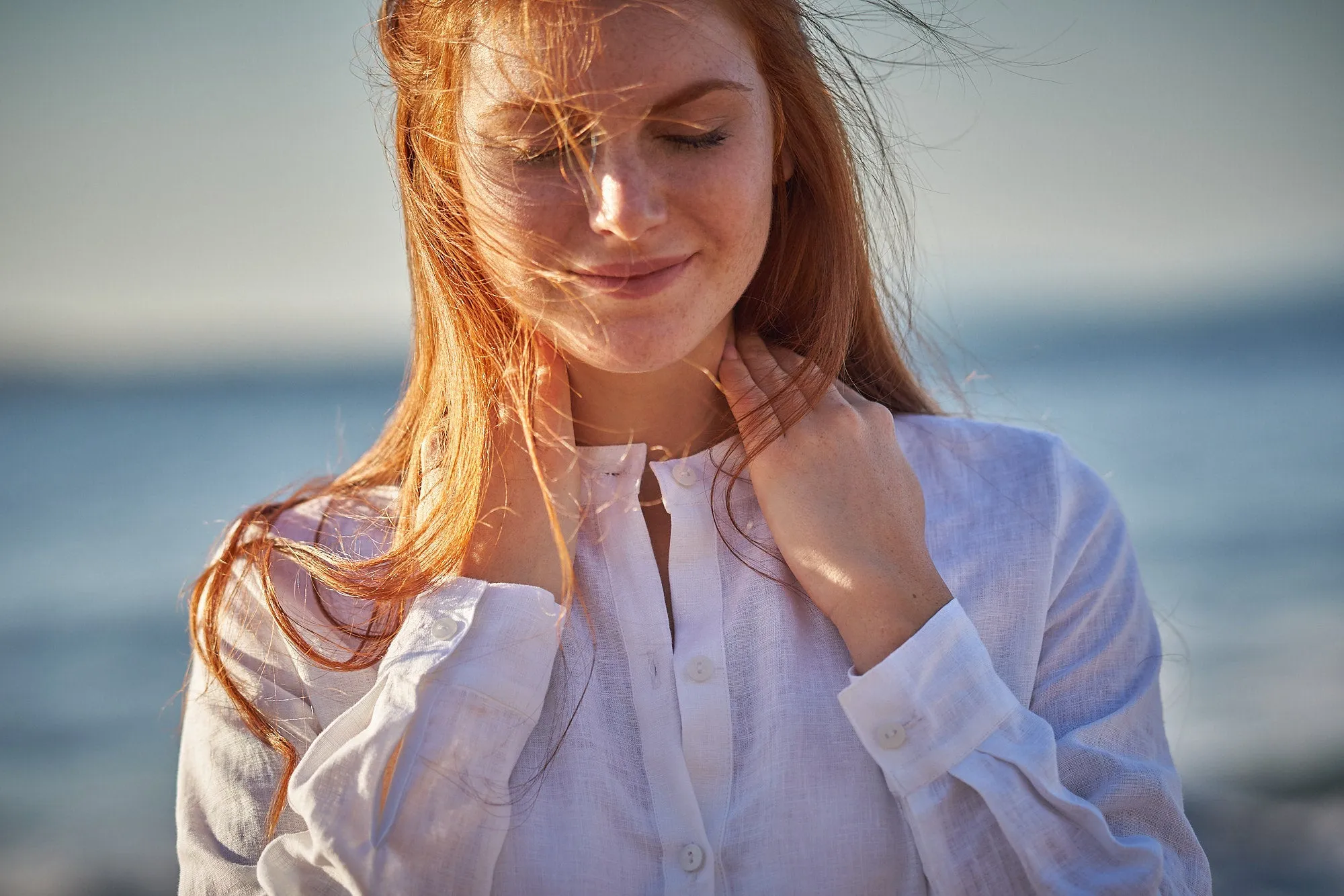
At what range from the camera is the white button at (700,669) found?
5.90 feet

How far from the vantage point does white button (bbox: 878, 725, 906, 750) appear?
1686mm

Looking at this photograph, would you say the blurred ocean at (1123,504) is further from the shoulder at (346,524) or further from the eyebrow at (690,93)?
the eyebrow at (690,93)

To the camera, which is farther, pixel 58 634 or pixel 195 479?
pixel 195 479

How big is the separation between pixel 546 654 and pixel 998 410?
775cm

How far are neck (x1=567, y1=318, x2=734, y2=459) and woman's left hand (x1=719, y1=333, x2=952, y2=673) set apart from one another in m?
0.13

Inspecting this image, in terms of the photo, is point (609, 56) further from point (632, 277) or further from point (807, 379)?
point (807, 379)

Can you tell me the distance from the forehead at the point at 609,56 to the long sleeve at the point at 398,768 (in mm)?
805

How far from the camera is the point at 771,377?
2055mm

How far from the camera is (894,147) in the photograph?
2.28 m

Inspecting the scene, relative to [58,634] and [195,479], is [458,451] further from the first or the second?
[195,479]

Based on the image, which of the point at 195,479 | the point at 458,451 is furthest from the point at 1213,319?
the point at 458,451

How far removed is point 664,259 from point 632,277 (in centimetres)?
6

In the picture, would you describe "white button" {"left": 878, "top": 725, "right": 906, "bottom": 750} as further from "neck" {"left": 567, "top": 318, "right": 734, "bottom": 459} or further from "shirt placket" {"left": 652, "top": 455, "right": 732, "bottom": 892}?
"neck" {"left": 567, "top": 318, "right": 734, "bottom": 459}

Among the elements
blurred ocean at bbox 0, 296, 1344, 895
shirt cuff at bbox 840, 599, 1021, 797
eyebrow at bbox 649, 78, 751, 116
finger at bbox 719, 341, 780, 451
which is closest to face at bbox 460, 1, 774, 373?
eyebrow at bbox 649, 78, 751, 116
